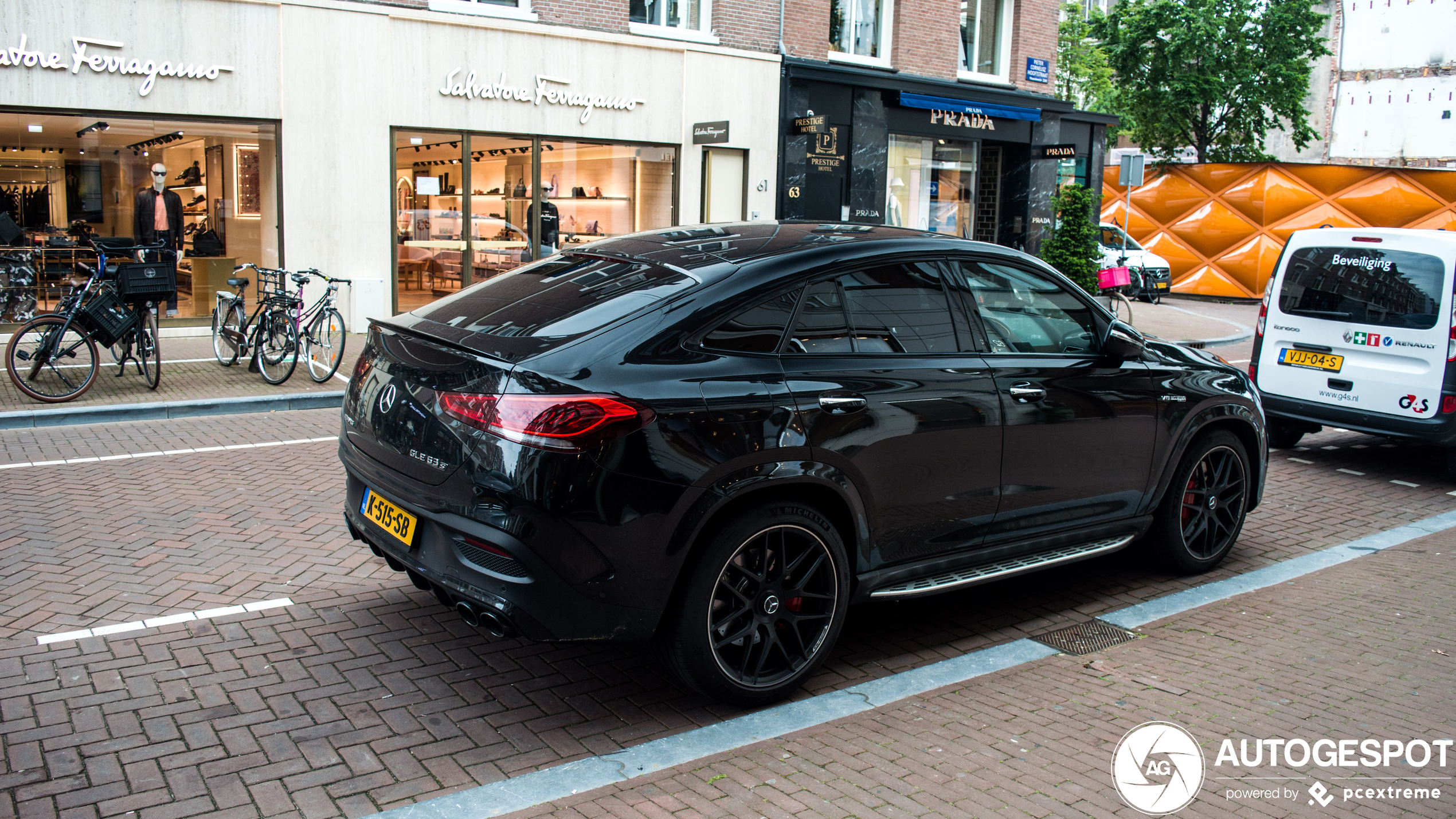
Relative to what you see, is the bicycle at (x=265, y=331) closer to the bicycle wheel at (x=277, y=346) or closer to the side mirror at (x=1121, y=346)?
the bicycle wheel at (x=277, y=346)

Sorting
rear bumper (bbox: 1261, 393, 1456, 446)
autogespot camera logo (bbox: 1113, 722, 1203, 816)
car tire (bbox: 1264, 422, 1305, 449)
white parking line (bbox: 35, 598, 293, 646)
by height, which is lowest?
autogespot camera logo (bbox: 1113, 722, 1203, 816)

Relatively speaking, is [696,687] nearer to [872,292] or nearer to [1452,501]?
[872,292]

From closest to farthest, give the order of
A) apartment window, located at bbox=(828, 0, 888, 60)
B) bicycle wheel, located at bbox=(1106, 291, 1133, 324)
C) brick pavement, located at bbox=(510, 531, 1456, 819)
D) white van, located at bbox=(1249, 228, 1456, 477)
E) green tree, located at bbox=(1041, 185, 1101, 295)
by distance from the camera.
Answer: brick pavement, located at bbox=(510, 531, 1456, 819) → white van, located at bbox=(1249, 228, 1456, 477) → bicycle wheel, located at bbox=(1106, 291, 1133, 324) → green tree, located at bbox=(1041, 185, 1101, 295) → apartment window, located at bbox=(828, 0, 888, 60)

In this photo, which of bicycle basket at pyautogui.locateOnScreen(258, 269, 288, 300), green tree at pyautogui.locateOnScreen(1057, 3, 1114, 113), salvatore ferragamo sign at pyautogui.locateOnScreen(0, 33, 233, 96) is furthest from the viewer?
green tree at pyautogui.locateOnScreen(1057, 3, 1114, 113)

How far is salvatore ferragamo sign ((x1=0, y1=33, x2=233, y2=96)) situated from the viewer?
13.1m

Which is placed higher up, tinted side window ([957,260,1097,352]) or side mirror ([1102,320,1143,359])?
tinted side window ([957,260,1097,352])

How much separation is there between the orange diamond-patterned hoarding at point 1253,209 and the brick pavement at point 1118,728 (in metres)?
21.4

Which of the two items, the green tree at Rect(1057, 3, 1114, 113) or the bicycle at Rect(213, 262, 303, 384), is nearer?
the bicycle at Rect(213, 262, 303, 384)

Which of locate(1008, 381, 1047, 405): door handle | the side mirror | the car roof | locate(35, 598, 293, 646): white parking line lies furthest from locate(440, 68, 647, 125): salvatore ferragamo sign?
locate(1008, 381, 1047, 405): door handle

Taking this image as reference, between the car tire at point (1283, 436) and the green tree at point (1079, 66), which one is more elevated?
the green tree at point (1079, 66)

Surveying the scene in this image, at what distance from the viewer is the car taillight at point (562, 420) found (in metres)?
3.60

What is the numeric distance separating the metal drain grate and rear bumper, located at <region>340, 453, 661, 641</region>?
204cm

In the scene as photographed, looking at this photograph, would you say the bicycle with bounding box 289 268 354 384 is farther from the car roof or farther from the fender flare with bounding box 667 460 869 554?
the fender flare with bounding box 667 460 869 554

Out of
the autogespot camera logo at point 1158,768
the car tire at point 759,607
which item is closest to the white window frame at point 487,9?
the car tire at point 759,607
